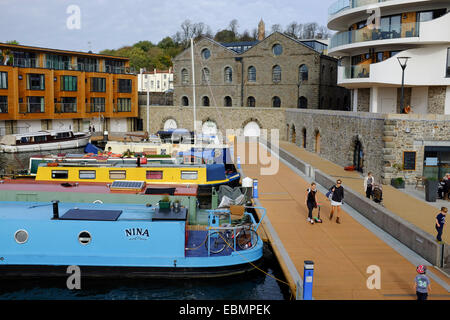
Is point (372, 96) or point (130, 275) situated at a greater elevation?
point (372, 96)

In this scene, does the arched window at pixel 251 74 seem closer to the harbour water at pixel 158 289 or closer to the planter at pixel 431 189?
the planter at pixel 431 189

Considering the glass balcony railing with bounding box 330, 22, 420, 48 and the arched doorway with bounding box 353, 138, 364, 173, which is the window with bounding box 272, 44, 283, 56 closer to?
the glass balcony railing with bounding box 330, 22, 420, 48

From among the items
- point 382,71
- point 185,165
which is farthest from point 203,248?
point 382,71

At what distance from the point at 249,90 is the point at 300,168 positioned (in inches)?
1261

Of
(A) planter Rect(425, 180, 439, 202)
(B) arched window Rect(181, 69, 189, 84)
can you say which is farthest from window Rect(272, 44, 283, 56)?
(A) planter Rect(425, 180, 439, 202)

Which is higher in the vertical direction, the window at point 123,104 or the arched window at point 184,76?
the arched window at point 184,76

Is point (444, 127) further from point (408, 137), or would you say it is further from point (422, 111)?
point (422, 111)

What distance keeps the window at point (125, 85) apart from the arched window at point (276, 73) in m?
19.8

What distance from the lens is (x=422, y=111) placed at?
29.3 m

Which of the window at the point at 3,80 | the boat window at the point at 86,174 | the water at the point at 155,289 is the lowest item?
the water at the point at 155,289

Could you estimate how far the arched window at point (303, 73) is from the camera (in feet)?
177

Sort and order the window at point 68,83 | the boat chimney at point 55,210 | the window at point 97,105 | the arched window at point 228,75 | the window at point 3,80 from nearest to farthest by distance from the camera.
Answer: the boat chimney at point 55,210
the window at point 3,80
the window at point 68,83
the window at point 97,105
the arched window at point 228,75

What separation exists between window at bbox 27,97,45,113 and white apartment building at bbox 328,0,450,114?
34695 millimetres

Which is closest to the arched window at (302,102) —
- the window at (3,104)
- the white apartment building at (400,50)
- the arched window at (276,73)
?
the arched window at (276,73)
